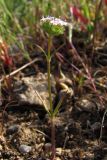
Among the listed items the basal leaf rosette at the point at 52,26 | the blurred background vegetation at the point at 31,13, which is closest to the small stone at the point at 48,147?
the basal leaf rosette at the point at 52,26

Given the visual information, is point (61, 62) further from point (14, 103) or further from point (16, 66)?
point (14, 103)

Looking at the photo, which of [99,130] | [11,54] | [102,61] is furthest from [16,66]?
[99,130]

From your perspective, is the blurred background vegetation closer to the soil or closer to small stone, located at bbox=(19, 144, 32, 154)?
the soil

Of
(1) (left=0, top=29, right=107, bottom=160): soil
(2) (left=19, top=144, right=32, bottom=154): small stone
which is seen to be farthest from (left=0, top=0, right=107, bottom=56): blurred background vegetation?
(2) (left=19, top=144, right=32, bottom=154): small stone

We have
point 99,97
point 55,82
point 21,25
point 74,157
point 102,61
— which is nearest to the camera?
point 74,157

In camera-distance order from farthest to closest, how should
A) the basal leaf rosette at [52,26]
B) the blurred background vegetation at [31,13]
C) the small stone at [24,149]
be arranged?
1. the blurred background vegetation at [31,13]
2. the small stone at [24,149]
3. the basal leaf rosette at [52,26]

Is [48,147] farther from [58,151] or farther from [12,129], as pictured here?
[12,129]

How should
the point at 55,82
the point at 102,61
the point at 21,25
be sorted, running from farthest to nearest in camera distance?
1. the point at 21,25
2. the point at 102,61
3. the point at 55,82

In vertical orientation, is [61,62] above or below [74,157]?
above

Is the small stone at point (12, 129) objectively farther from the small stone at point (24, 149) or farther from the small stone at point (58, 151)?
the small stone at point (58, 151)

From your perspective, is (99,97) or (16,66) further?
(16,66)
